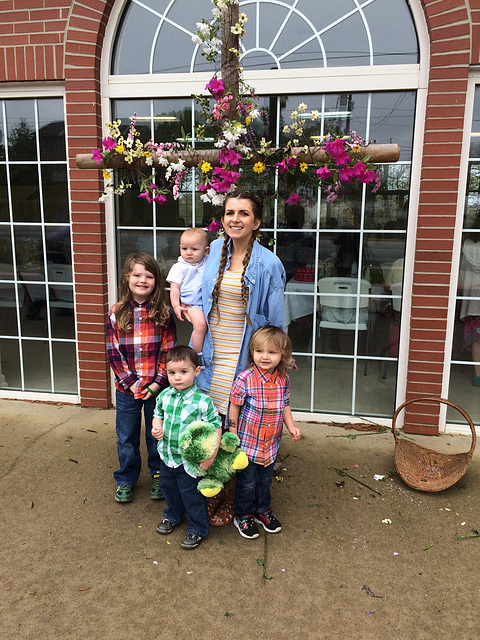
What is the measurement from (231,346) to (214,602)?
125 centimetres

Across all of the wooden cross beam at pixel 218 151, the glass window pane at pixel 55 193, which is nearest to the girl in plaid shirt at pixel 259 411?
the wooden cross beam at pixel 218 151

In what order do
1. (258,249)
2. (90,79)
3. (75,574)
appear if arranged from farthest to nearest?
(90,79) < (258,249) < (75,574)

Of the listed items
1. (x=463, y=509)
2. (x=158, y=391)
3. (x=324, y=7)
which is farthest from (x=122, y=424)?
(x=324, y=7)

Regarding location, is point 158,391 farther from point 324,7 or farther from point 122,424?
point 324,7

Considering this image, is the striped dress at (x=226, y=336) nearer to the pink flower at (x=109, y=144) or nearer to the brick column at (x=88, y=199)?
the pink flower at (x=109, y=144)

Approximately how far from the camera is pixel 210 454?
2.52 meters

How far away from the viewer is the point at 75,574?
2455 millimetres

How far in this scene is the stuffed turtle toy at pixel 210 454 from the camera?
98.4 inches

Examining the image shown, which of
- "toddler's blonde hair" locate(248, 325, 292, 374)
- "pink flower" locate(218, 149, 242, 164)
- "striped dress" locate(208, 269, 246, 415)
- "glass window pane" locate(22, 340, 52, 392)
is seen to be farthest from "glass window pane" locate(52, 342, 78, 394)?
"pink flower" locate(218, 149, 242, 164)

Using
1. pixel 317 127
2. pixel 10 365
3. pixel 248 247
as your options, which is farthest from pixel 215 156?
pixel 10 365

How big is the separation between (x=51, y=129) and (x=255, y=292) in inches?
107

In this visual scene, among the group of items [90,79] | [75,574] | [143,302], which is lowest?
[75,574]

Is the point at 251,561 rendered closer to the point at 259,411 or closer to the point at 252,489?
the point at 252,489

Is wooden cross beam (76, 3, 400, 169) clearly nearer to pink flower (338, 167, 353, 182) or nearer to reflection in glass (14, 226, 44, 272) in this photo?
pink flower (338, 167, 353, 182)
